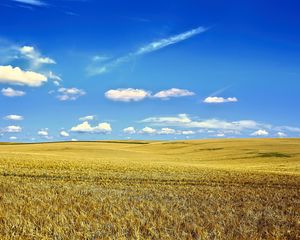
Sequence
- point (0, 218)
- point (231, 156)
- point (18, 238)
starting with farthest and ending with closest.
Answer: point (231, 156), point (0, 218), point (18, 238)

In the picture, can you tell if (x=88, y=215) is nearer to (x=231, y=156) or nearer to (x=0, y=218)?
(x=0, y=218)

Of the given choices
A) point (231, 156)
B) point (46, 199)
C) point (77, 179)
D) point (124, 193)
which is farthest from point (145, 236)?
point (231, 156)

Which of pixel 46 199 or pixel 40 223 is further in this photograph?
pixel 46 199

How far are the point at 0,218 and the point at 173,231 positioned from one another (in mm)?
4504

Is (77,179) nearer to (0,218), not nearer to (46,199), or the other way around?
(46,199)

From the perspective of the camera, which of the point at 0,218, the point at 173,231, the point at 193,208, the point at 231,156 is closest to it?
the point at 173,231

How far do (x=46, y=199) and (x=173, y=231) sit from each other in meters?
5.60

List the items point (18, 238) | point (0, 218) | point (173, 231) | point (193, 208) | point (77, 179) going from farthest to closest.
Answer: point (77, 179)
point (193, 208)
point (0, 218)
point (173, 231)
point (18, 238)

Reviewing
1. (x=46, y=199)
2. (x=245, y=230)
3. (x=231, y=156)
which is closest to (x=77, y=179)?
(x=46, y=199)

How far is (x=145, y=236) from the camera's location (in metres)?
9.63

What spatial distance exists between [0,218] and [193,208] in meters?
5.73

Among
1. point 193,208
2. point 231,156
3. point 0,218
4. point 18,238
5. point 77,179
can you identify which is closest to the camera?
point 18,238

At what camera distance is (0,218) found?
10.9 meters

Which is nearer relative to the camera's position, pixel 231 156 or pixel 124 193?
pixel 124 193
